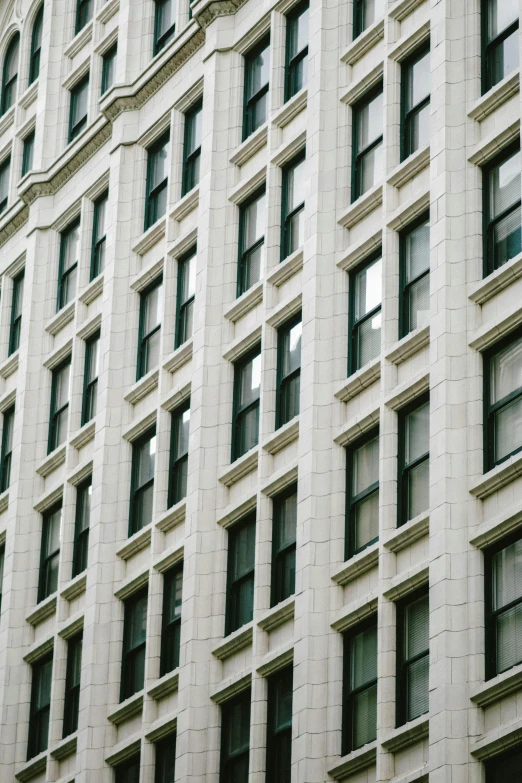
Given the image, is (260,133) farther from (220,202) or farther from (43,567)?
(43,567)

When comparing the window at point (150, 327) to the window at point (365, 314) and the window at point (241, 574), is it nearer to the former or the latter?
the window at point (241, 574)

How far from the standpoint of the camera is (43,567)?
5062cm

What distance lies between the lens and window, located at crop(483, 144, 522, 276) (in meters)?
37.3

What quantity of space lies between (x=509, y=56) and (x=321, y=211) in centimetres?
549

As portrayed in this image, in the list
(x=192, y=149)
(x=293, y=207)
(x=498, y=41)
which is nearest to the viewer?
(x=498, y=41)

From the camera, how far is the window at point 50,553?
164ft

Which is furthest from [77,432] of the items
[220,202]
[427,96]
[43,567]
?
[427,96]

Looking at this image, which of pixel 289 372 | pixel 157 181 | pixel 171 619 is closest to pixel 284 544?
pixel 289 372

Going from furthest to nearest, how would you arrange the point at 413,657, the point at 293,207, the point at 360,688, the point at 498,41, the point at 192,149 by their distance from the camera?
the point at 192,149 < the point at 293,207 < the point at 498,41 < the point at 360,688 < the point at 413,657

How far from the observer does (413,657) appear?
36.1m

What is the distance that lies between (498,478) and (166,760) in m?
11.3

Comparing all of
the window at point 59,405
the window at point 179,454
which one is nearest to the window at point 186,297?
the window at point 179,454

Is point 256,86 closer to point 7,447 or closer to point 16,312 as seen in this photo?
point 16,312

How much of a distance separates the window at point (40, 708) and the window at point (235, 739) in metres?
8.06
